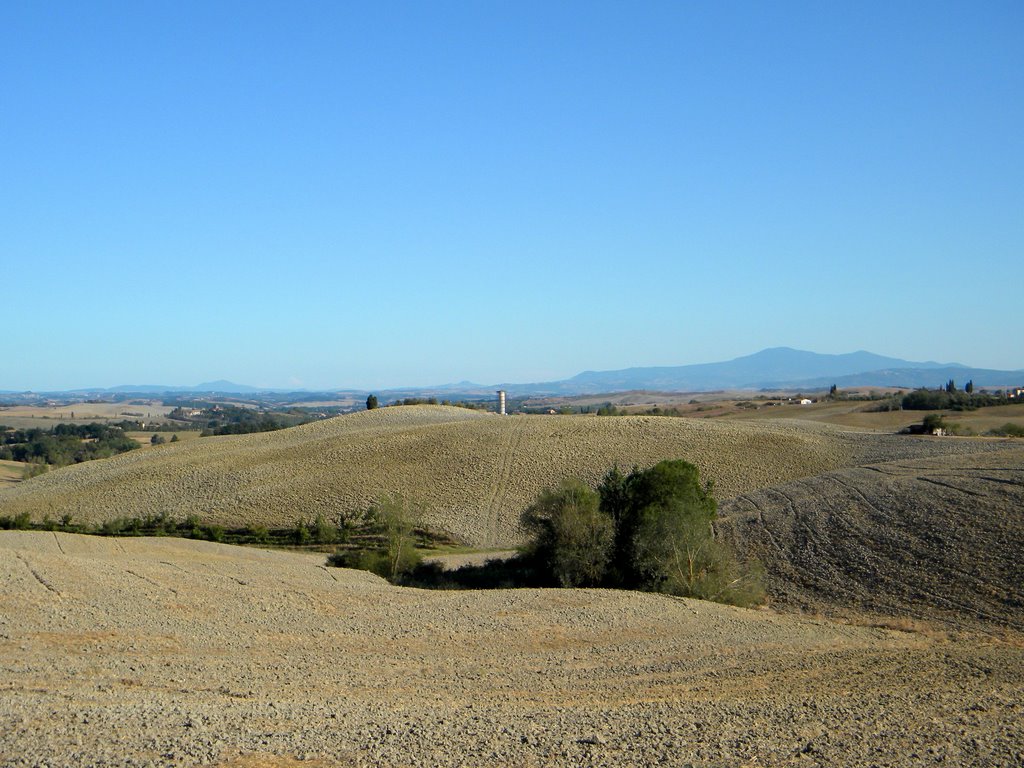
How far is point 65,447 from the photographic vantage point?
4289 inches

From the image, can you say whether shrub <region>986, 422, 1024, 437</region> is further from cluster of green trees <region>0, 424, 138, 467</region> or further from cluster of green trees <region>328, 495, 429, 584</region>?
cluster of green trees <region>0, 424, 138, 467</region>

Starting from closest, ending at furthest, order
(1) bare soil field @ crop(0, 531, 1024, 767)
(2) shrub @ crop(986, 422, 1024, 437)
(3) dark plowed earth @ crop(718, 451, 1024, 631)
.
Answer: (1) bare soil field @ crop(0, 531, 1024, 767) < (3) dark plowed earth @ crop(718, 451, 1024, 631) < (2) shrub @ crop(986, 422, 1024, 437)

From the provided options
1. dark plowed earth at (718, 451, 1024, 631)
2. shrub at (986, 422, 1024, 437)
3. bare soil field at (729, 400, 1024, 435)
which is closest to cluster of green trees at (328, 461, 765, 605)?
dark plowed earth at (718, 451, 1024, 631)

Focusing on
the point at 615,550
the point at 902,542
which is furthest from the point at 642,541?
the point at 902,542

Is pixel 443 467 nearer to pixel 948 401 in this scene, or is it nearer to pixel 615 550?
pixel 615 550

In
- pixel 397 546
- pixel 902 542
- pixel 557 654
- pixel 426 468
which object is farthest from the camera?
pixel 426 468

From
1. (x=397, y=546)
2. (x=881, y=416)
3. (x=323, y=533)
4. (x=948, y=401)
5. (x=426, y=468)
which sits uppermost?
(x=948, y=401)

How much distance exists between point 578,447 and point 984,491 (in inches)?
1406

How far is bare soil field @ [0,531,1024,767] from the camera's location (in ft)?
39.5

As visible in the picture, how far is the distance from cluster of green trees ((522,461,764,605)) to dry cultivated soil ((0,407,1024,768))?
2.43 m

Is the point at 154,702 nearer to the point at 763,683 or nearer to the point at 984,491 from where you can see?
the point at 763,683

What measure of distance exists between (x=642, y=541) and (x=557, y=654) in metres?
14.4

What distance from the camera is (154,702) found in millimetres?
13461

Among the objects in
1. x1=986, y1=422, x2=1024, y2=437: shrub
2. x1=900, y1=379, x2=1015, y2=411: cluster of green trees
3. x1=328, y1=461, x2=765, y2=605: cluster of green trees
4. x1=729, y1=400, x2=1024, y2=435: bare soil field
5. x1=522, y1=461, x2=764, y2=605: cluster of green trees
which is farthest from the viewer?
x1=900, y1=379, x2=1015, y2=411: cluster of green trees
